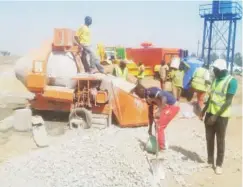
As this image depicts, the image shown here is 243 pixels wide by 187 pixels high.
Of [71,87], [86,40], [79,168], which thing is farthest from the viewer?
[86,40]

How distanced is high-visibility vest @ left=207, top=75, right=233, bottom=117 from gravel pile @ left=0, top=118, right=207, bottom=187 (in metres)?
0.95

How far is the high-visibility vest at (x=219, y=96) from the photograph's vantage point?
5285 millimetres

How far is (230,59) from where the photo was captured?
27.3 metres

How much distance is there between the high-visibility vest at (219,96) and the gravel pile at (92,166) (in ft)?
3.13

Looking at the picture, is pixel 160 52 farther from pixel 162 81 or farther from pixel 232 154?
pixel 232 154

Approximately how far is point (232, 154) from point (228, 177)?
1157mm

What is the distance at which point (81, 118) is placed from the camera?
26.9ft

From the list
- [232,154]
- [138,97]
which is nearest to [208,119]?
[232,154]

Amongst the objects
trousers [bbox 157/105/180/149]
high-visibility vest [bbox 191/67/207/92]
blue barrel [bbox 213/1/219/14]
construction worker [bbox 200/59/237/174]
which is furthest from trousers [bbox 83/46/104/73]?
blue barrel [bbox 213/1/219/14]

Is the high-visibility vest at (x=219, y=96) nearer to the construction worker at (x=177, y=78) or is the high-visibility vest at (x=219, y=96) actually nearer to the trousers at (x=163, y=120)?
the trousers at (x=163, y=120)

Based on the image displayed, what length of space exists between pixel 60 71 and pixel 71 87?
1.46ft

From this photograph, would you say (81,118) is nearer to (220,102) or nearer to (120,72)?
(120,72)

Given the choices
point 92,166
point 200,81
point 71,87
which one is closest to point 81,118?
point 71,87

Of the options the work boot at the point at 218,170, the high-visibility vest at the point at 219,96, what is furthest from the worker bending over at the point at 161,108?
the work boot at the point at 218,170
